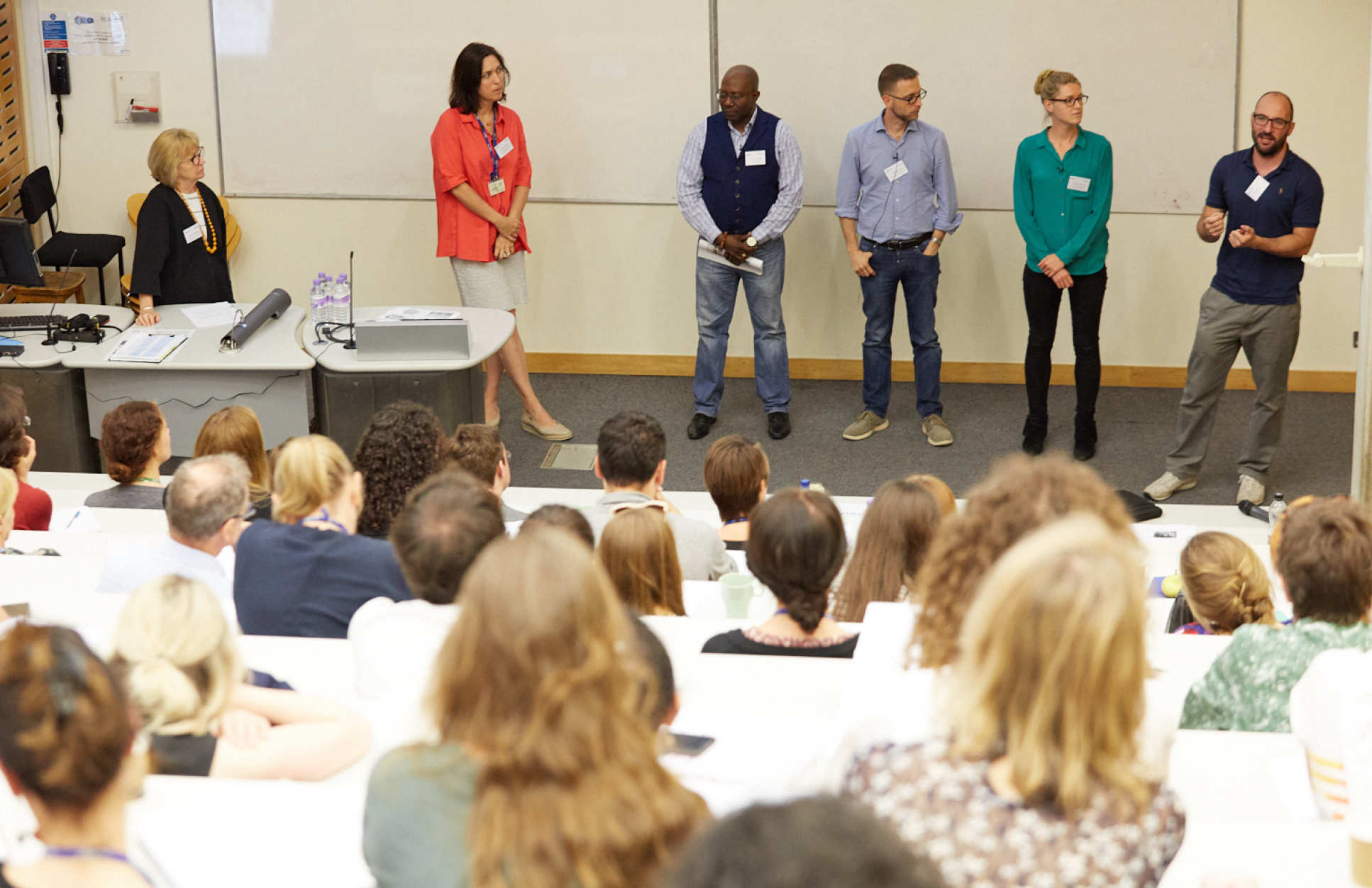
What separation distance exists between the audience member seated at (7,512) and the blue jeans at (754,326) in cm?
327

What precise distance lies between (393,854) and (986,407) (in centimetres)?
540

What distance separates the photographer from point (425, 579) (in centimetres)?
212

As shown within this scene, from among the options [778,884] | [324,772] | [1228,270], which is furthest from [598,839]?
[1228,270]

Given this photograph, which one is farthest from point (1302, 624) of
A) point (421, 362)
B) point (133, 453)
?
point (421, 362)

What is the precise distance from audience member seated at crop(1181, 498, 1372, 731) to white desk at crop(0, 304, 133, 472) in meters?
4.19

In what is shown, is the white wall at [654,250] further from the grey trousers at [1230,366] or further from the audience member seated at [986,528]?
the audience member seated at [986,528]

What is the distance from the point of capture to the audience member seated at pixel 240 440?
3686 mm

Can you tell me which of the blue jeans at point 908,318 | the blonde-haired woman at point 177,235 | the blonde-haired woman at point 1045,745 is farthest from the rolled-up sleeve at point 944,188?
the blonde-haired woman at point 1045,745

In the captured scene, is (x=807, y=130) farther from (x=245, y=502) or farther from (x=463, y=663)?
(x=463, y=663)

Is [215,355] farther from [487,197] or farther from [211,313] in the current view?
[487,197]

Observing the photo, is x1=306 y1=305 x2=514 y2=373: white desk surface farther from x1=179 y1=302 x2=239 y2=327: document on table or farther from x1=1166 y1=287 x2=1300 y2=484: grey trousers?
x1=1166 y1=287 x2=1300 y2=484: grey trousers

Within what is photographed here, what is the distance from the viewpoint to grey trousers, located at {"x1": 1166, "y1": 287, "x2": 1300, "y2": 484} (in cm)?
514

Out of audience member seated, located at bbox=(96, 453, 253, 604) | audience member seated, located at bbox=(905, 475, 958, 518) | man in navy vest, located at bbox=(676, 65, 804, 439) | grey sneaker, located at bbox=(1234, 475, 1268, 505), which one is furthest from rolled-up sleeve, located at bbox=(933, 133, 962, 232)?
audience member seated, located at bbox=(96, 453, 253, 604)

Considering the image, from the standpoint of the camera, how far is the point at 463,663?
51.6 inches
